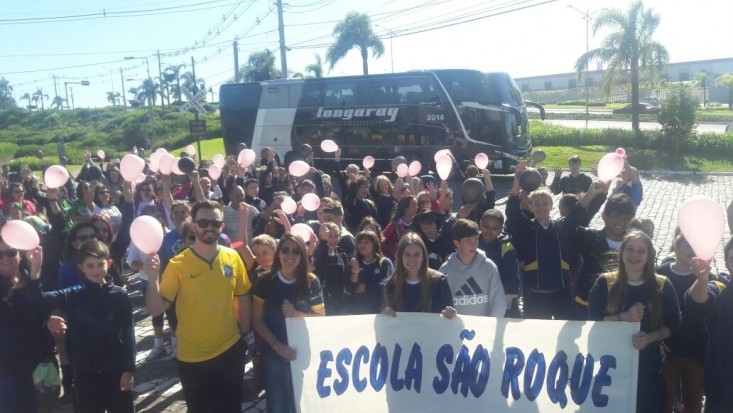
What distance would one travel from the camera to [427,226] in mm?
4977

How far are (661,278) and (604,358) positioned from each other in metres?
0.59

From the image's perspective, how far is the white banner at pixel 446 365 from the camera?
3.62 metres

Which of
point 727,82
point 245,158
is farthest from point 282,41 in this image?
point 727,82

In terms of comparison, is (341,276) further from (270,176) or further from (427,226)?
(270,176)

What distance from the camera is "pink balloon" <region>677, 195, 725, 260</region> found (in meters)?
3.23

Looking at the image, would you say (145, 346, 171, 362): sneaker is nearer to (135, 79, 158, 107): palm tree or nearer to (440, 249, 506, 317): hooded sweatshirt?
(440, 249, 506, 317): hooded sweatshirt

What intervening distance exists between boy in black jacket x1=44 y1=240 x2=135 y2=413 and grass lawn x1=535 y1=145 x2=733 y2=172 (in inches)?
737

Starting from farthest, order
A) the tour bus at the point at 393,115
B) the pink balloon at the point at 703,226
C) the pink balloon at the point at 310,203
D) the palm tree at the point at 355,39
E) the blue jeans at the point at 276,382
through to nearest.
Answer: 1. the palm tree at the point at 355,39
2. the tour bus at the point at 393,115
3. the pink balloon at the point at 310,203
4. the blue jeans at the point at 276,382
5. the pink balloon at the point at 703,226

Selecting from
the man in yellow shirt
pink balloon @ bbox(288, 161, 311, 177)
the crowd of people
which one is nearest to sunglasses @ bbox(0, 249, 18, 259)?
the crowd of people

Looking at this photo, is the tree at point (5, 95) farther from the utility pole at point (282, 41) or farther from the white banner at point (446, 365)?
the white banner at point (446, 365)

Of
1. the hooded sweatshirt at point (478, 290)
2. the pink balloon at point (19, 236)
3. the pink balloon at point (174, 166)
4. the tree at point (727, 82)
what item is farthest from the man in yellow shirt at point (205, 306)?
the tree at point (727, 82)

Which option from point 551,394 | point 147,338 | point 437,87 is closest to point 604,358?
point 551,394

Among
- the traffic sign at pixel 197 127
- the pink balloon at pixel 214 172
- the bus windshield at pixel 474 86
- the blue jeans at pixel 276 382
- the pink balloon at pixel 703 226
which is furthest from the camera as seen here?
the bus windshield at pixel 474 86

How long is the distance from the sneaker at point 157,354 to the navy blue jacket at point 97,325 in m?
2.08
